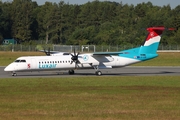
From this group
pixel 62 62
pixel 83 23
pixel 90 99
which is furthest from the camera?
pixel 83 23

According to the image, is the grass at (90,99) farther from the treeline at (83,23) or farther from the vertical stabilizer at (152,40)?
the treeline at (83,23)

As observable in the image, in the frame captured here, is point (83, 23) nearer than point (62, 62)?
No

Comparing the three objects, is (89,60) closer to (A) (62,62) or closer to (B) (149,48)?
(A) (62,62)

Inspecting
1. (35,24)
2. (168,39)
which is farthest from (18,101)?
(35,24)

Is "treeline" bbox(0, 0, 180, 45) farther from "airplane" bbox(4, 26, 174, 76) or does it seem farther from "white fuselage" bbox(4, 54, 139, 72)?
"white fuselage" bbox(4, 54, 139, 72)

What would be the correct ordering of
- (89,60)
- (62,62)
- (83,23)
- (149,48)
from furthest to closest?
(83,23) < (149,48) < (89,60) < (62,62)

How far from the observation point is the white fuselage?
4162cm

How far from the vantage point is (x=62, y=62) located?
1681 inches

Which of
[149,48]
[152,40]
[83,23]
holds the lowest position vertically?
[149,48]

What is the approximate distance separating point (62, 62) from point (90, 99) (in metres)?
17.7

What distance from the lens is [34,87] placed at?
1243 inches

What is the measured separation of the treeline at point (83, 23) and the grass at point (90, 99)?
74.4 meters

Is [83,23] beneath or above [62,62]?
above

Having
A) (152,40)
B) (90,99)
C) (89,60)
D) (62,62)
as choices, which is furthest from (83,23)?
(90,99)
